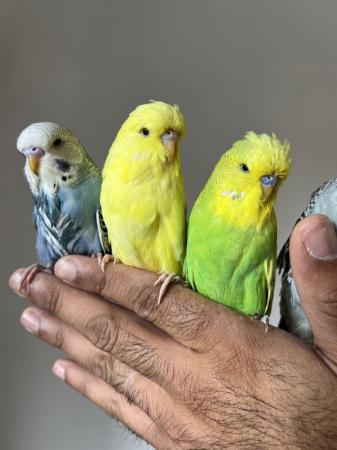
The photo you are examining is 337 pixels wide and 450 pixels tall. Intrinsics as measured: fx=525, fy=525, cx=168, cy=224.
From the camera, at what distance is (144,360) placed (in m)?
1.00

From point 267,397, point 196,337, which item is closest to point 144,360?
point 196,337

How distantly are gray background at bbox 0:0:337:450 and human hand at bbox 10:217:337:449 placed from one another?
45.3 inches

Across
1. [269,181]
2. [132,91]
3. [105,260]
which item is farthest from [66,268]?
[132,91]

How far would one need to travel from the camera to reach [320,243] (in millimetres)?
804

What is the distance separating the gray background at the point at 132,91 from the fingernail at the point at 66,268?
4.00ft

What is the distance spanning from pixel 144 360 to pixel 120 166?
37cm

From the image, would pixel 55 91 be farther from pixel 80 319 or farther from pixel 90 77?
pixel 80 319

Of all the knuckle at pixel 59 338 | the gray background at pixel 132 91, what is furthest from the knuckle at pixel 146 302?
the gray background at pixel 132 91

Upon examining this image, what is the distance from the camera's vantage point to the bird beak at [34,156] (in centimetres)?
94

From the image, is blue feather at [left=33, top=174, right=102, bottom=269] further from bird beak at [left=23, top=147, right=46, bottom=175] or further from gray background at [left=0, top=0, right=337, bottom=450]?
gray background at [left=0, top=0, right=337, bottom=450]

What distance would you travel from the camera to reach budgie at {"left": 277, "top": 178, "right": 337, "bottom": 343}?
983 mm

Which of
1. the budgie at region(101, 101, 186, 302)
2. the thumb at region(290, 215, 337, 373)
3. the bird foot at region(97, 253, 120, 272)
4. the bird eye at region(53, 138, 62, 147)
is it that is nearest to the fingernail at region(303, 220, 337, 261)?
the thumb at region(290, 215, 337, 373)

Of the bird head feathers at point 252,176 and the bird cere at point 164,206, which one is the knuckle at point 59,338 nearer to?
the bird cere at point 164,206

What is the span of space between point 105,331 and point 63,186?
11.5 inches
